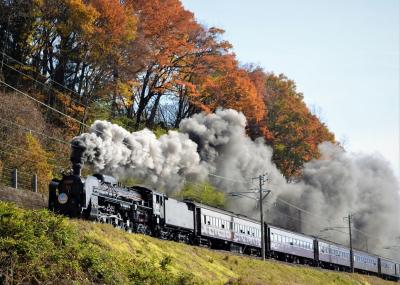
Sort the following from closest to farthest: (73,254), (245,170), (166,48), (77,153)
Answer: (73,254)
(77,153)
(166,48)
(245,170)

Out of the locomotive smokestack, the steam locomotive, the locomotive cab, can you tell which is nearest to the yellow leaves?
the steam locomotive

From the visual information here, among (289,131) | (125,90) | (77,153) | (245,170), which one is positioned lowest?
(77,153)

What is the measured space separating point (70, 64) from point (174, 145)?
11.1 metres

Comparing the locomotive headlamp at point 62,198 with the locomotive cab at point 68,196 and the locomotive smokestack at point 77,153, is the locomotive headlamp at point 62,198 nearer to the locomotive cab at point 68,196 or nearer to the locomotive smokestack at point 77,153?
the locomotive cab at point 68,196

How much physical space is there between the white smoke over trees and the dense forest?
3951 millimetres

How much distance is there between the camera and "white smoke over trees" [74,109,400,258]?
3639 cm

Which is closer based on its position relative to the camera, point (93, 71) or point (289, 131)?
point (93, 71)

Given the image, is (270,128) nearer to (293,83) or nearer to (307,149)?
(307,149)

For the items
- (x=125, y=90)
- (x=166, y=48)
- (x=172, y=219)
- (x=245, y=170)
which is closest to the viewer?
(x=172, y=219)

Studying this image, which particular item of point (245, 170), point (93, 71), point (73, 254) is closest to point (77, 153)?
point (73, 254)

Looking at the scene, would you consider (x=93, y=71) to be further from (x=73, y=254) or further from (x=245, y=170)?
(x=73, y=254)

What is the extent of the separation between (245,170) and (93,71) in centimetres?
1844

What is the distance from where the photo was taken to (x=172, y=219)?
36719mm

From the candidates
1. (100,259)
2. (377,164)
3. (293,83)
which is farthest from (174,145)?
(377,164)
